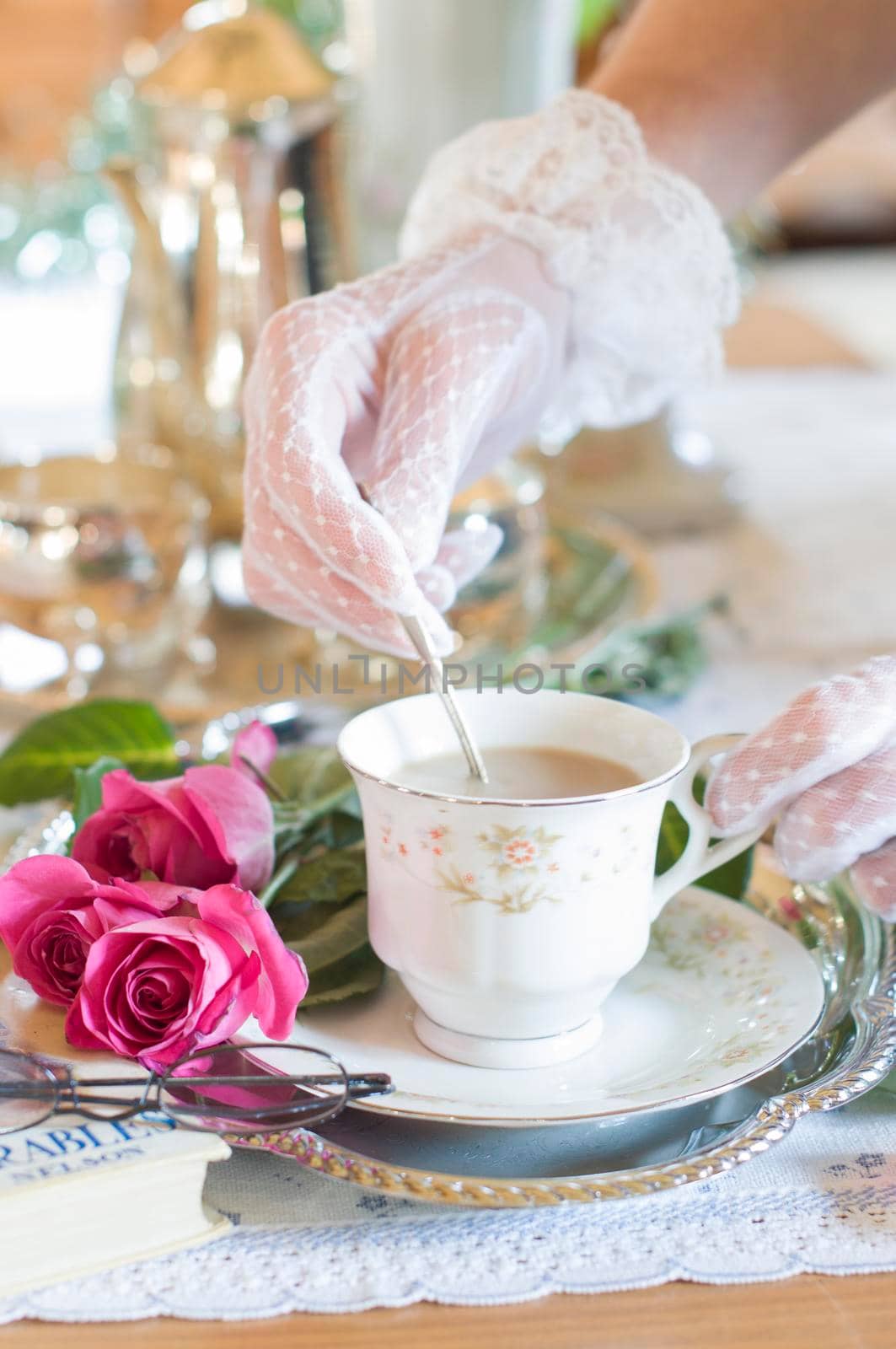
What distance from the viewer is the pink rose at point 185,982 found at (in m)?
0.38

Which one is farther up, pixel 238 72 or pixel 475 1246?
pixel 238 72

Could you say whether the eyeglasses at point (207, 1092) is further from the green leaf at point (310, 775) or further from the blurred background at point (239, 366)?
the blurred background at point (239, 366)

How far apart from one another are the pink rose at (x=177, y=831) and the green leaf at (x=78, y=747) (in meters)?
0.10

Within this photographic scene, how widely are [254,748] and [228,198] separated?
482 millimetres

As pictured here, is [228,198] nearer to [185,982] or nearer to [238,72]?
[238,72]

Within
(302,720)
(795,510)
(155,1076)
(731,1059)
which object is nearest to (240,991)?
(155,1076)

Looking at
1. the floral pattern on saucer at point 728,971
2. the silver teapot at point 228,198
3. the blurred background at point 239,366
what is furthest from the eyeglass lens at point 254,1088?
the silver teapot at point 228,198

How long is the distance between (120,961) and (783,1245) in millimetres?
190

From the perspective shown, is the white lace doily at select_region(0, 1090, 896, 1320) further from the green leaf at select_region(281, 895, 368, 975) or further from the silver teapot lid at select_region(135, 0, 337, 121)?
the silver teapot lid at select_region(135, 0, 337, 121)

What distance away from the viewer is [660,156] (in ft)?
2.18

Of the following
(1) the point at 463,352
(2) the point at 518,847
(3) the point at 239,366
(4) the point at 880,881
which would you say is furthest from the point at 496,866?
(3) the point at 239,366

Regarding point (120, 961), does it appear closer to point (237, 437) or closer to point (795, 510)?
point (237, 437)

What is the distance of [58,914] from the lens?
41 cm

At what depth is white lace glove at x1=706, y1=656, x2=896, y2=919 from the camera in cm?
42
